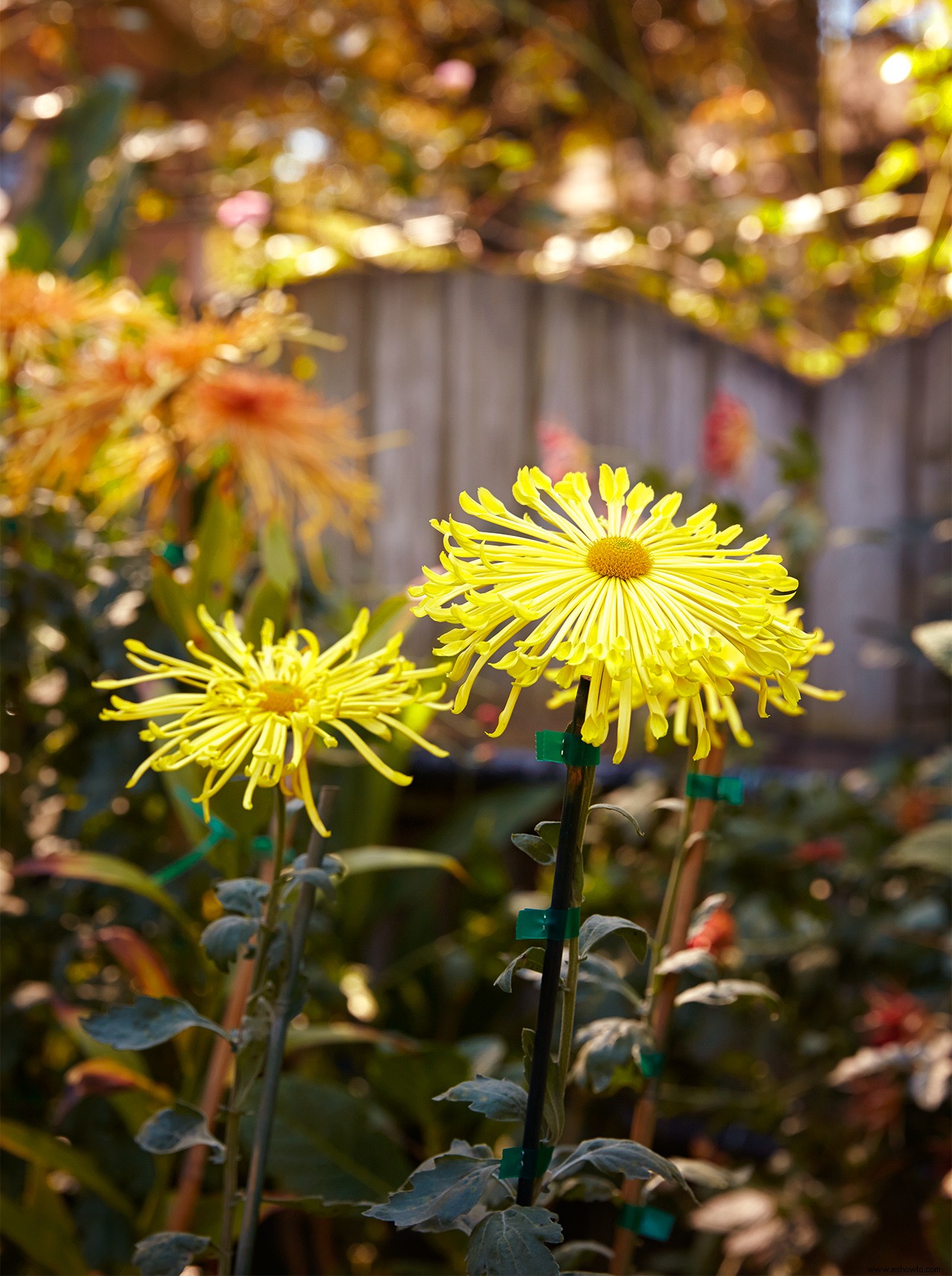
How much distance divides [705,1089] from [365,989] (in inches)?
19.5

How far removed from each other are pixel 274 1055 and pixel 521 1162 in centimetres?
15

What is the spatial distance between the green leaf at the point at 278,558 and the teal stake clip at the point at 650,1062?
1.51 ft

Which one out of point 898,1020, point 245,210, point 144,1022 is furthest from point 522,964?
point 245,210

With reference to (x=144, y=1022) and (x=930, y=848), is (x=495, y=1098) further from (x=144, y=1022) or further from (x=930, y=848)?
(x=930, y=848)

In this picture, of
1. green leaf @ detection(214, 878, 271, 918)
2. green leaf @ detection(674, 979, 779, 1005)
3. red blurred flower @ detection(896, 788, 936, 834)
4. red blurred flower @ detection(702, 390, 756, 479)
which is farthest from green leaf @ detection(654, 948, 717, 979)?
red blurred flower @ detection(702, 390, 756, 479)

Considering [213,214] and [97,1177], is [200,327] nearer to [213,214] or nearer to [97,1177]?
[97,1177]

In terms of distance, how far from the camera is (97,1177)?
884mm

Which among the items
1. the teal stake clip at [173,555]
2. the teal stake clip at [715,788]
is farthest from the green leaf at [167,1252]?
the teal stake clip at [173,555]

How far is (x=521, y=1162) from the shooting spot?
47 cm

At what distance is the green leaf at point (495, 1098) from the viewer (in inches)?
18.7

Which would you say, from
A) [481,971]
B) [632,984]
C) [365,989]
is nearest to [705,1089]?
[632,984]

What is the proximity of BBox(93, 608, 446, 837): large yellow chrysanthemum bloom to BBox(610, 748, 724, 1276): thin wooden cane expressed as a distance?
208 mm

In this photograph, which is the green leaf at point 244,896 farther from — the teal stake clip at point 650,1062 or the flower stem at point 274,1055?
the teal stake clip at point 650,1062

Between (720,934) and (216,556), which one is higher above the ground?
(216,556)
